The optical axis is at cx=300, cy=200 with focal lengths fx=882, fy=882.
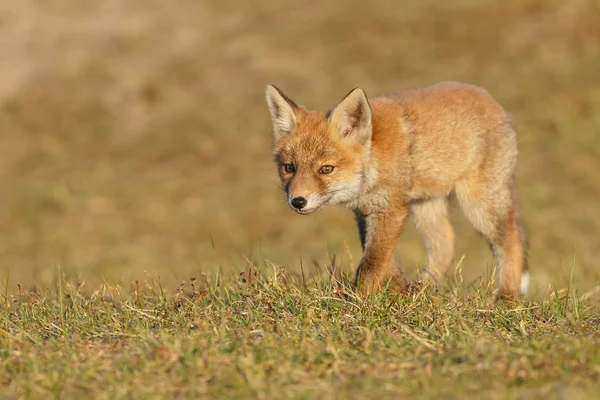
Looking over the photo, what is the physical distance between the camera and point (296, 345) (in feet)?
16.1

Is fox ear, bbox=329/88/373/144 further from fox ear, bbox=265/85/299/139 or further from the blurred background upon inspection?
the blurred background

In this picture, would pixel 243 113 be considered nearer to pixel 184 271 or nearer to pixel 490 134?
pixel 184 271

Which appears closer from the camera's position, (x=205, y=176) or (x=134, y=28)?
(x=205, y=176)

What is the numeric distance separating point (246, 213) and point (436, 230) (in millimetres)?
6568

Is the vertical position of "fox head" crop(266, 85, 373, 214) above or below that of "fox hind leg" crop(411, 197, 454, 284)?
above

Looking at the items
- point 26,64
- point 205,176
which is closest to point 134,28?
point 26,64

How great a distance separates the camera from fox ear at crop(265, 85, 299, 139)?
23.1ft

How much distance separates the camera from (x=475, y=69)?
16672 millimetres

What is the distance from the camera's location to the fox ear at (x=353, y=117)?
6.74 metres

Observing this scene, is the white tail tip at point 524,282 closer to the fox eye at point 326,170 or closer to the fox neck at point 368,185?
the fox neck at point 368,185

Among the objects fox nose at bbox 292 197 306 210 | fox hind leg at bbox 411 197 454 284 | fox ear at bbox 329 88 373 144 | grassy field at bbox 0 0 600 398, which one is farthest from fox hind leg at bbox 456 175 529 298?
fox nose at bbox 292 197 306 210

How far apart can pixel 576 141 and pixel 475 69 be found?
280 centimetres

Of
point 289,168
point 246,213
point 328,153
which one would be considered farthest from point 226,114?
point 328,153

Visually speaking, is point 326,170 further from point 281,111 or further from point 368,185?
point 281,111
